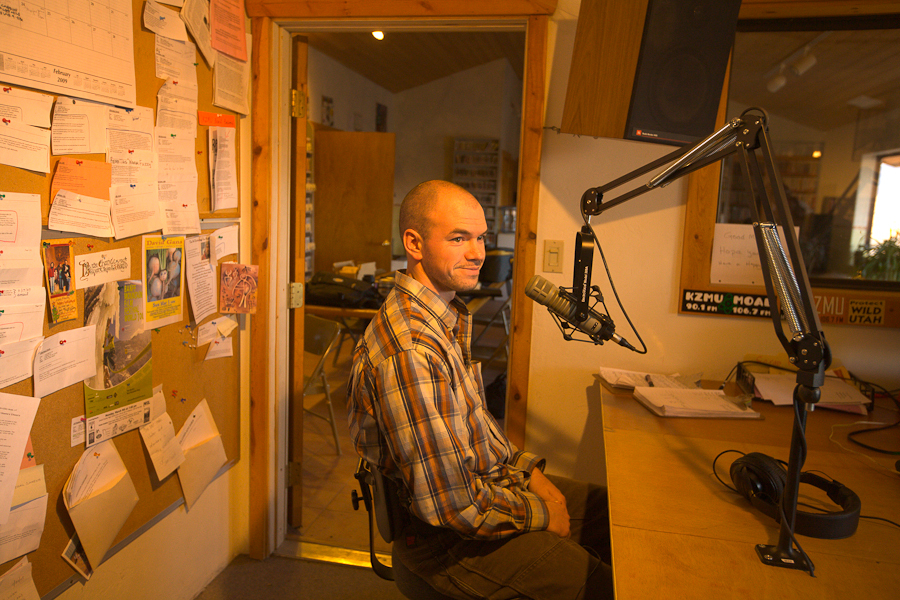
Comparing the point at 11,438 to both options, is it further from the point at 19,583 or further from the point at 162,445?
the point at 162,445

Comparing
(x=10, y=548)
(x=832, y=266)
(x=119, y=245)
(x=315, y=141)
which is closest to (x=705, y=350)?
(x=832, y=266)

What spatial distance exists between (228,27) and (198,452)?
1.48m

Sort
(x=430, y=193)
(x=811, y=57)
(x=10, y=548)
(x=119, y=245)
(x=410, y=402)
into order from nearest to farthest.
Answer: (x=410, y=402) → (x=10, y=548) → (x=430, y=193) → (x=119, y=245) → (x=811, y=57)

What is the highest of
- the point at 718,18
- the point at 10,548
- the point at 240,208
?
the point at 718,18

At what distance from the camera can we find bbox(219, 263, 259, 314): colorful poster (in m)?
2.03

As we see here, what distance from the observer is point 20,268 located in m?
1.23

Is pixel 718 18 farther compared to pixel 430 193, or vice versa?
pixel 718 18

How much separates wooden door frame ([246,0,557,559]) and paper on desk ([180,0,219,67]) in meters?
0.25

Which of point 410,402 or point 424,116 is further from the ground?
point 424,116

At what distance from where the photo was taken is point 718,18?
5.23ft

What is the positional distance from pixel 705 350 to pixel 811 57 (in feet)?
4.03

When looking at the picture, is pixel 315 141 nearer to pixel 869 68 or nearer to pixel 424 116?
pixel 424 116

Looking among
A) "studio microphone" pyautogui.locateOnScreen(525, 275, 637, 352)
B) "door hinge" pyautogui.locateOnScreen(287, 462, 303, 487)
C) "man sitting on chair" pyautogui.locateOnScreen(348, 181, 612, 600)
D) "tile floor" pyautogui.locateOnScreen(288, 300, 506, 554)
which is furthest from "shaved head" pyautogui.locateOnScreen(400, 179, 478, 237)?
"tile floor" pyautogui.locateOnScreen(288, 300, 506, 554)

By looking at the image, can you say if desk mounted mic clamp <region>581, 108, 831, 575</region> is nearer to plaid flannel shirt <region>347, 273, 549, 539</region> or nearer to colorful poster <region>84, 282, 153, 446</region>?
plaid flannel shirt <region>347, 273, 549, 539</region>
